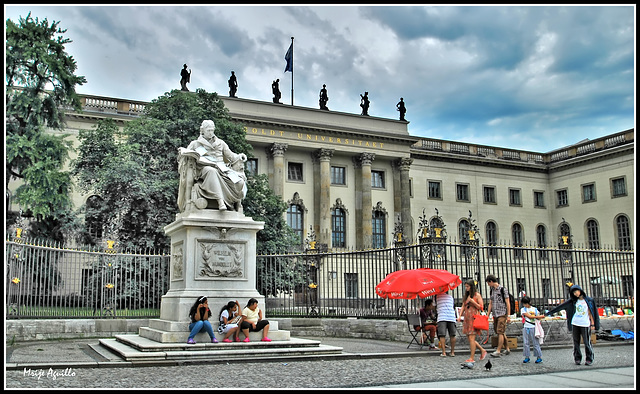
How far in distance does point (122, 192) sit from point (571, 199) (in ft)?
145

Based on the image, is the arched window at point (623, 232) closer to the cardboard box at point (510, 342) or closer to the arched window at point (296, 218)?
the arched window at point (296, 218)

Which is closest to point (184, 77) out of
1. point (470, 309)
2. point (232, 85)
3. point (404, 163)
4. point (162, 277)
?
point (232, 85)

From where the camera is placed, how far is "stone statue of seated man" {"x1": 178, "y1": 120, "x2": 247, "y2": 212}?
13.1 metres

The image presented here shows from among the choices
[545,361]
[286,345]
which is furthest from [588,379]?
[286,345]

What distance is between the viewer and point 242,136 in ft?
111

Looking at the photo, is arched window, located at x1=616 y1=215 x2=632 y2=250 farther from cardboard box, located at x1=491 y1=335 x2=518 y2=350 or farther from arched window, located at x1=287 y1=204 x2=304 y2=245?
cardboard box, located at x1=491 y1=335 x2=518 y2=350

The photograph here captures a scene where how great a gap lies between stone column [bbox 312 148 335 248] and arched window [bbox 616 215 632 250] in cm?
2457

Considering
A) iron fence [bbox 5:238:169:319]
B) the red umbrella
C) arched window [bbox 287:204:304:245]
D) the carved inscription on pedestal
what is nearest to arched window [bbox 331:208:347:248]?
arched window [bbox 287:204:304:245]

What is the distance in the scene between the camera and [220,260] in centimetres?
1280

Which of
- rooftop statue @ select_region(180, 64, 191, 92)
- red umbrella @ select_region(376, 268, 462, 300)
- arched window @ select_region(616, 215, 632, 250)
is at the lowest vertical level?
red umbrella @ select_region(376, 268, 462, 300)

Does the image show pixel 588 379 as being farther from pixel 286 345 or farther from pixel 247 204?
pixel 247 204

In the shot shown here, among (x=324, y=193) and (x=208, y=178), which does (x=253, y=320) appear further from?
(x=324, y=193)

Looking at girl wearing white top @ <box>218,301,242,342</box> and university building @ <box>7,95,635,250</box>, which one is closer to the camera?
girl wearing white top @ <box>218,301,242,342</box>

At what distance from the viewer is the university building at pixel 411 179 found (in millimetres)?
48781
